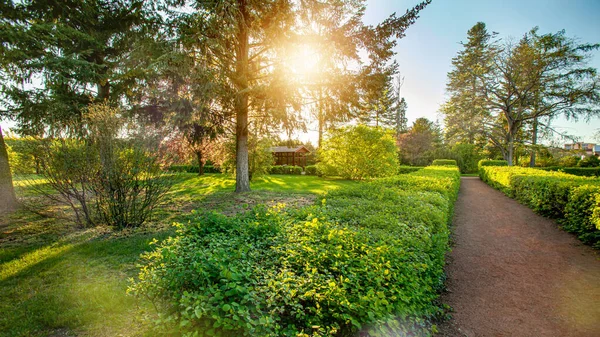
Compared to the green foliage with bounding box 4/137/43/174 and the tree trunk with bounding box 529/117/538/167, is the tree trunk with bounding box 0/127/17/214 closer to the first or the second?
the green foliage with bounding box 4/137/43/174

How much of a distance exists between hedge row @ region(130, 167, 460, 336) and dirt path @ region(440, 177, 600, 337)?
0.70m

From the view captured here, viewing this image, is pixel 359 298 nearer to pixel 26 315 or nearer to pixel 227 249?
pixel 227 249

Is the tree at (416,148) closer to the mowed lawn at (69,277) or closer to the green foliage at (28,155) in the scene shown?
the mowed lawn at (69,277)

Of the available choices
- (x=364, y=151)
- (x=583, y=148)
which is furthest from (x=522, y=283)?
(x=583, y=148)

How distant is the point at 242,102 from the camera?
415 inches

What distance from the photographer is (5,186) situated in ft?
27.0

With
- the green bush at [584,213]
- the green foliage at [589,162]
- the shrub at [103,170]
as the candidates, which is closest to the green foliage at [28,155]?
the shrub at [103,170]

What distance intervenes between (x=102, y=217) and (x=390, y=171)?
55.4ft

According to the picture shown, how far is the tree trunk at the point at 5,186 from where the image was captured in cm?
819

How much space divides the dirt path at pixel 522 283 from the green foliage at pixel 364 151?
11480 mm

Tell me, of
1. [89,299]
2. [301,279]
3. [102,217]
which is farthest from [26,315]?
[102,217]

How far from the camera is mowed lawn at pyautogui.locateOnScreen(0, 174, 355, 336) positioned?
9.15 ft

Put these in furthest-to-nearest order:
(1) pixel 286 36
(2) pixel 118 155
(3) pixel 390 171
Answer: (3) pixel 390 171 < (1) pixel 286 36 < (2) pixel 118 155

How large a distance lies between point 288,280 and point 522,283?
4.14 meters
